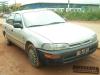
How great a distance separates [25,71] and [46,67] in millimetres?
586

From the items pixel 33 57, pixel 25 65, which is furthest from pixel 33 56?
pixel 25 65

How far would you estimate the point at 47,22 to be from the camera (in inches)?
279

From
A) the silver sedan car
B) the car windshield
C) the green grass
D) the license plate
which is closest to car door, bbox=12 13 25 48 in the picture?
the silver sedan car

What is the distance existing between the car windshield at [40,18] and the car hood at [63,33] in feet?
0.82

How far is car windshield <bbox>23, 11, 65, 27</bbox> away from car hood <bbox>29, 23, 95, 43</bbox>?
0.25 m

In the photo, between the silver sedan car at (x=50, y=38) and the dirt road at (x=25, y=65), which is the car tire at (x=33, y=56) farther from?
the dirt road at (x=25, y=65)

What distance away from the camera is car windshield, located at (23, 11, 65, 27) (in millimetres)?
6961

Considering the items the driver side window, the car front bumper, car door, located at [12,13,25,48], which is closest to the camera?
the car front bumper

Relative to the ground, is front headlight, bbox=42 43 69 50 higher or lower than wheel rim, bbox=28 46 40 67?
higher

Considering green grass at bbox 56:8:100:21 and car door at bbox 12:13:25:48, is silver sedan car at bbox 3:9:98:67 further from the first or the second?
green grass at bbox 56:8:100:21

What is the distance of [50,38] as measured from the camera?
5824mm

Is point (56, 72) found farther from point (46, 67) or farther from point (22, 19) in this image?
point (22, 19)

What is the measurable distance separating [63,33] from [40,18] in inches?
52.8

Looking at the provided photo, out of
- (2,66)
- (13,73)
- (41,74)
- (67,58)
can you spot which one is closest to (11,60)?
(2,66)
